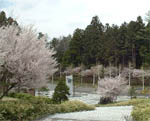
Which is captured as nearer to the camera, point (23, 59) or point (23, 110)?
point (23, 110)

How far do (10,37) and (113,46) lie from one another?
37.4m

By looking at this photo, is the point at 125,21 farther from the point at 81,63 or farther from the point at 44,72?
the point at 44,72

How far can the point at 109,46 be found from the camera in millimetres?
45656

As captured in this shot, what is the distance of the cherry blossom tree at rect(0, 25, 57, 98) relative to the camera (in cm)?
898

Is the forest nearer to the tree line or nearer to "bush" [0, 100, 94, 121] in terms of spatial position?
the tree line

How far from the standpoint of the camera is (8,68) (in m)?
9.09

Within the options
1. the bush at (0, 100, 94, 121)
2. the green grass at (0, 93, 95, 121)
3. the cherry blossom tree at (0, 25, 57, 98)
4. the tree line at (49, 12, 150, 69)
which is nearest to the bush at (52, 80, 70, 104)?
the green grass at (0, 93, 95, 121)

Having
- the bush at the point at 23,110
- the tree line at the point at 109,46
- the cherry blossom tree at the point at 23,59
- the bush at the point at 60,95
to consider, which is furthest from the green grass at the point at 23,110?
the tree line at the point at 109,46

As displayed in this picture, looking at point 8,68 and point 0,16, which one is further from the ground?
point 0,16

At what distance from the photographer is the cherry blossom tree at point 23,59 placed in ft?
29.5

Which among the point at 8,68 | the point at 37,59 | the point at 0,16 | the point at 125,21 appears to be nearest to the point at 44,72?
the point at 37,59

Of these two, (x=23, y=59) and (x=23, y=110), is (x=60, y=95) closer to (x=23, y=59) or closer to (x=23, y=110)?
(x=23, y=59)

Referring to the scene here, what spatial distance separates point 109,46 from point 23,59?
37.6 meters

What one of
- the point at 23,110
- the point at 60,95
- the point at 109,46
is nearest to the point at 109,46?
the point at 109,46
